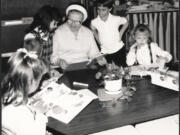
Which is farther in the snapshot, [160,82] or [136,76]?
[136,76]

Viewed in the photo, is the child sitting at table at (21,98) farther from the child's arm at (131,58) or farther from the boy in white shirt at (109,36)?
the boy in white shirt at (109,36)

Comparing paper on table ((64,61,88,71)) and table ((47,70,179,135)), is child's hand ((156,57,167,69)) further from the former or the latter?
paper on table ((64,61,88,71))

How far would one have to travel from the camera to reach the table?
1.96 metres

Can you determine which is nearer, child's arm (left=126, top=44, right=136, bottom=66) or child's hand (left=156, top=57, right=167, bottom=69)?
child's hand (left=156, top=57, right=167, bottom=69)

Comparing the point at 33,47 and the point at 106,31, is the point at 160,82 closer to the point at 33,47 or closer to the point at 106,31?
the point at 33,47

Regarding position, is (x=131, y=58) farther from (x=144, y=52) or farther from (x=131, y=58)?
(x=144, y=52)

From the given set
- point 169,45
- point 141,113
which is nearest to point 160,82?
point 141,113

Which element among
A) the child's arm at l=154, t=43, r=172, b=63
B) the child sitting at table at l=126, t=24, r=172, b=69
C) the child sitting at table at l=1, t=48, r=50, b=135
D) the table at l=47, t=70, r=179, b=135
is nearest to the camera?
the child sitting at table at l=1, t=48, r=50, b=135

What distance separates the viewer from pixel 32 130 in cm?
190

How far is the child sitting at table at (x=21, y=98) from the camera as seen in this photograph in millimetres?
1856

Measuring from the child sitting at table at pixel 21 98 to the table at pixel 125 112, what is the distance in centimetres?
12

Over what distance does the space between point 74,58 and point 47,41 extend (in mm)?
336

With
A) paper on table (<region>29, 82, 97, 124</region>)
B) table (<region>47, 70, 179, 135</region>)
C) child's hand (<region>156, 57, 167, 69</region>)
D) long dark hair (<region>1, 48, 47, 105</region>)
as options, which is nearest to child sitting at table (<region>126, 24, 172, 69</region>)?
child's hand (<region>156, 57, 167, 69</region>)

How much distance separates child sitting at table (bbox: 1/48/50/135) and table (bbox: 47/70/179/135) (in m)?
0.12
